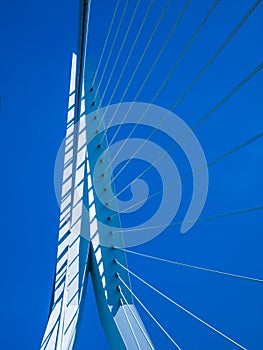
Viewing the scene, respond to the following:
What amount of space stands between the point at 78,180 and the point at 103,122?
0.32 meters

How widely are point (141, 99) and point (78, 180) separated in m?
1.07

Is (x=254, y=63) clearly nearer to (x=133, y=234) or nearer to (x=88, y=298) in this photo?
(x=133, y=234)

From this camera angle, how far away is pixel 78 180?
131 cm

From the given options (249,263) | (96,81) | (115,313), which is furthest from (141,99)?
(249,263)

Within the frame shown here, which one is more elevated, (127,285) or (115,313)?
(127,285)

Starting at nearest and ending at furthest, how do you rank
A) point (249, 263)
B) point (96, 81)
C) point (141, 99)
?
point (96, 81), point (141, 99), point (249, 263)

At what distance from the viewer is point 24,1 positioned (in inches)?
78.1

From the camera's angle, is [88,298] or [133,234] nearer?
[133,234]

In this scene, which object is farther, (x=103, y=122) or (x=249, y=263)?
(x=249, y=263)

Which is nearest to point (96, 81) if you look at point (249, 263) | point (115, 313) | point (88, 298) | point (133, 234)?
point (133, 234)

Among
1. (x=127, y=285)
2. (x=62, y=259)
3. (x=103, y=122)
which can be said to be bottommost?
(x=127, y=285)

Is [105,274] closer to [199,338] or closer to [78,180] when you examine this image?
[78,180]

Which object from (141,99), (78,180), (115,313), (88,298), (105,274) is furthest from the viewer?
(88,298)

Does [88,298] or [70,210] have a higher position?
[70,210]
